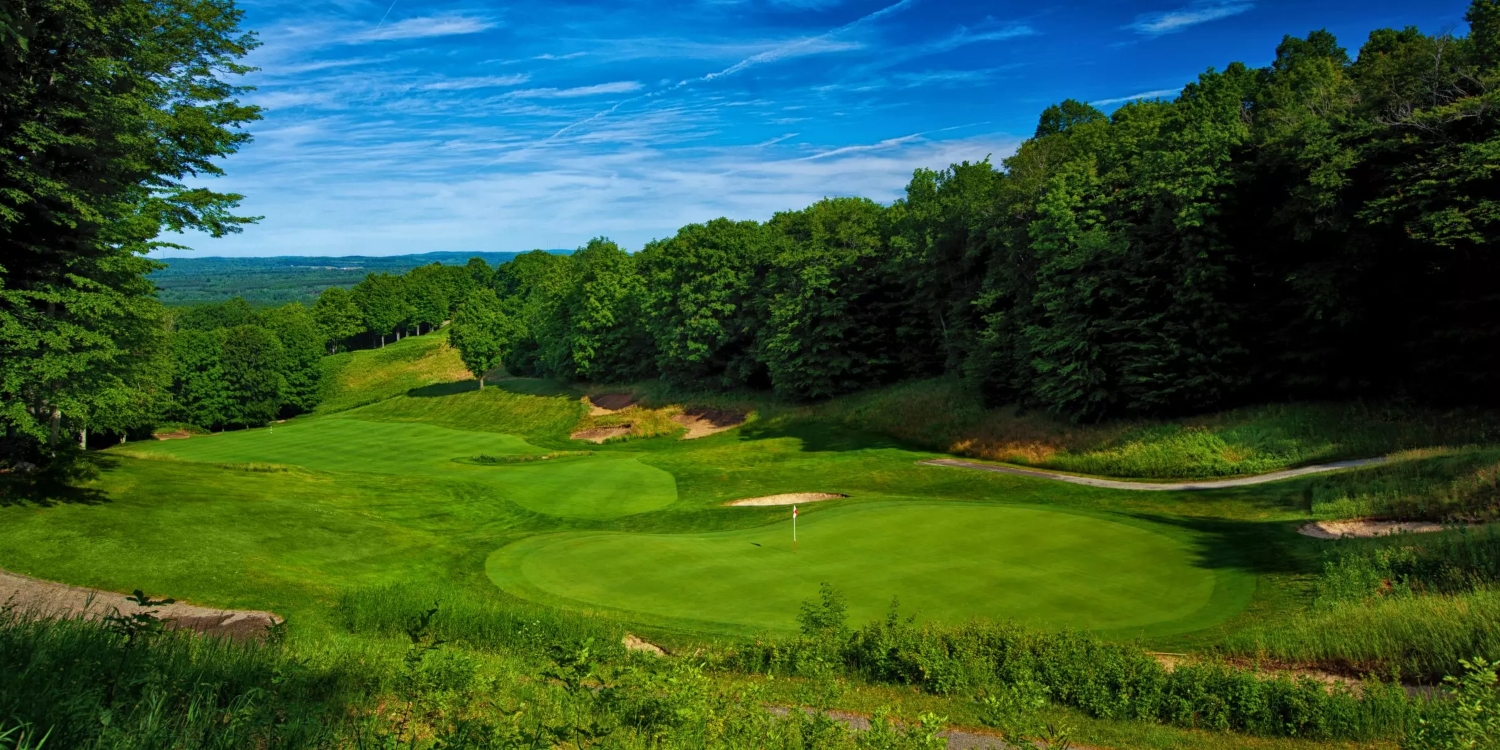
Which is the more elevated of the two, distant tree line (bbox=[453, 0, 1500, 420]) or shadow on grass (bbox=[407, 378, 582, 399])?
distant tree line (bbox=[453, 0, 1500, 420])

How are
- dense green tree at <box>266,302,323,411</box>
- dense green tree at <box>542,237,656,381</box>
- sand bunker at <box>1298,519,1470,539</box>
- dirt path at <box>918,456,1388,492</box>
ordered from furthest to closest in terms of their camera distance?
dense green tree at <box>266,302,323,411</box> < dense green tree at <box>542,237,656,381</box> < dirt path at <box>918,456,1388,492</box> < sand bunker at <box>1298,519,1470,539</box>

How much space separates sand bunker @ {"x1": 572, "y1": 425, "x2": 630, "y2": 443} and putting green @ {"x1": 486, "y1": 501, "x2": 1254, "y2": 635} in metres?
32.5

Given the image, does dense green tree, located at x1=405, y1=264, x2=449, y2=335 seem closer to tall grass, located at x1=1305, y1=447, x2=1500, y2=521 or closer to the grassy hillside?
the grassy hillside

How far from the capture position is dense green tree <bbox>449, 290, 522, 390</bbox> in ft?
271

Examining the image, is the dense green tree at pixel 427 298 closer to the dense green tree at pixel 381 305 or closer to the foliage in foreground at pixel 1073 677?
the dense green tree at pixel 381 305

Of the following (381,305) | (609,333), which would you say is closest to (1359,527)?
(609,333)

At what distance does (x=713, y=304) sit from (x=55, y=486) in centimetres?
4613

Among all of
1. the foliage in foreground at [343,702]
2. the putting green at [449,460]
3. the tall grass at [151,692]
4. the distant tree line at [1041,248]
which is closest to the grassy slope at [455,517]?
the putting green at [449,460]

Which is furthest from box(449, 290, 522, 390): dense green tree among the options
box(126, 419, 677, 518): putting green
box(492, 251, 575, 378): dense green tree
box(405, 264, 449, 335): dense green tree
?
box(405, 264, 449, 335): dense green tree

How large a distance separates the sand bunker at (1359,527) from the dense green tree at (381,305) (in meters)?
133

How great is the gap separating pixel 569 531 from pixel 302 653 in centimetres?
1654

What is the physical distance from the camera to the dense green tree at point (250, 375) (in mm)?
78312

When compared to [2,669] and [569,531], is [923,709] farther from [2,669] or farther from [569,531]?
[569,531]

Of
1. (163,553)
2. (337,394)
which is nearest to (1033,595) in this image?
(163,553)
